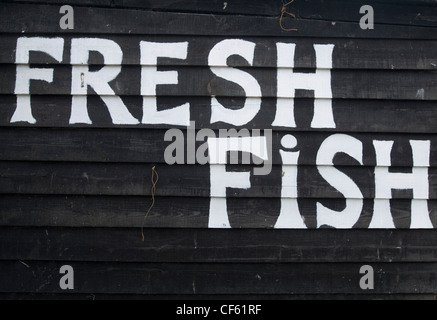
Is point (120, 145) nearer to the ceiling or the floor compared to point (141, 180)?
nearer to the ceiling

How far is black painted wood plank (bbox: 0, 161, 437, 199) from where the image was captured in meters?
2.34

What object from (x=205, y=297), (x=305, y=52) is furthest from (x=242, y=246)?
(x=305, y=52)

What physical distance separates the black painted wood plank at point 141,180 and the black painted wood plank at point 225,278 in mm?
418

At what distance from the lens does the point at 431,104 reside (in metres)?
2.39

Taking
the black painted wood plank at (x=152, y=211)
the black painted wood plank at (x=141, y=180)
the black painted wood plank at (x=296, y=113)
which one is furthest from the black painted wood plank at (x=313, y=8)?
the black painted wood plank at (x=152, y=211)

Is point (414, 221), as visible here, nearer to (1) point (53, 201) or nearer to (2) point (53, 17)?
(1) point (53, 201)

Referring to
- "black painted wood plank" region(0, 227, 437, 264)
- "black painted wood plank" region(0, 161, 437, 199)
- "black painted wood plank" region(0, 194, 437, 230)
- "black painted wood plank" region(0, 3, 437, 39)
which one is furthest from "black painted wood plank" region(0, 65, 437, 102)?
"black painted wood plank" region(0, 227, 437, 264)

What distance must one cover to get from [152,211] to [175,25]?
1066mm

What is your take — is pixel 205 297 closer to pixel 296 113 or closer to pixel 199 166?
pixel 199 166

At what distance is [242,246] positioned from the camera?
2.39 metres

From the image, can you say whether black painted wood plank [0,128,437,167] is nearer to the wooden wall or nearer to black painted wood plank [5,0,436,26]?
the wooden wall

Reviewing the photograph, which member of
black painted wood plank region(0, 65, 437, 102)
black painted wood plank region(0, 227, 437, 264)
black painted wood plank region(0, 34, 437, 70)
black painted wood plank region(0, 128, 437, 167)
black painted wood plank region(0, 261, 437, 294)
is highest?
black painted wood plank region(0, 34, 437, 70)

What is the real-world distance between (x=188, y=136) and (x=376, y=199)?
1.13 m

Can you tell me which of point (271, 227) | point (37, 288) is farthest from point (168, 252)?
point (37, 288)
